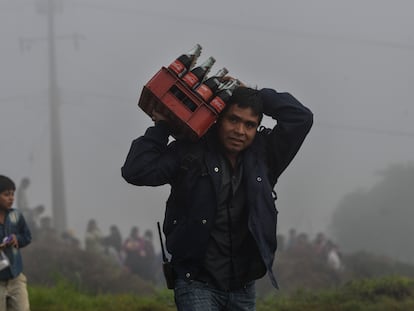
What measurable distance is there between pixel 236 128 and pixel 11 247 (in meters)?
3.00

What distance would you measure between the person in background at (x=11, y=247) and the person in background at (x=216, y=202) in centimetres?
269

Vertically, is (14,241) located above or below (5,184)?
below

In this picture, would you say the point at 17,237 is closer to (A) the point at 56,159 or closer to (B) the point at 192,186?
(B) the point at 192,186

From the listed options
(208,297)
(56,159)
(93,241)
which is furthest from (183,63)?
(56,159)

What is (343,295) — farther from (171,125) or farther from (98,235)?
(98,235)

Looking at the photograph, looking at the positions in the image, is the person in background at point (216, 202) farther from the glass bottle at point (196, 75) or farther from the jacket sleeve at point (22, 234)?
the jacket sleeve at point (22, 234)

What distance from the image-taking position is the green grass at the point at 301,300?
700 cm

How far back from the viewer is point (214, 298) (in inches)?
134

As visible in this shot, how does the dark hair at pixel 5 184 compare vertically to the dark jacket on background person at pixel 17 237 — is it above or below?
above

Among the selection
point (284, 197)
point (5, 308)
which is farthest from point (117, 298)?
point (284, 197)

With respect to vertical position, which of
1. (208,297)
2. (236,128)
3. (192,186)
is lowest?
(208,297)

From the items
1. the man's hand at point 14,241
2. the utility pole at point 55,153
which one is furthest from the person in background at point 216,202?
the utility pole at point 55,153

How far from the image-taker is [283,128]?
3.57 meters

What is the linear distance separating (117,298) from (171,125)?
4354mm
